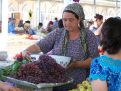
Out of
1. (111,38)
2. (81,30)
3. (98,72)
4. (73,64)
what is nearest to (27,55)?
(73,64)

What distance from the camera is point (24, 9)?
101ft

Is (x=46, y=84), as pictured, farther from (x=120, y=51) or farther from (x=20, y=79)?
(x=120, y=51)

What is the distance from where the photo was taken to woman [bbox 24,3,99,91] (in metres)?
3.17

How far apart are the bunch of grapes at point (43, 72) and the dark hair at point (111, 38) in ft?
2.34

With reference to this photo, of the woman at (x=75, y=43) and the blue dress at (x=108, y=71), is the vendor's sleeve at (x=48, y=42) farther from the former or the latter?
the blue dress at (x=108, y=71)

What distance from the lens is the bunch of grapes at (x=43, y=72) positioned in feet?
8.74

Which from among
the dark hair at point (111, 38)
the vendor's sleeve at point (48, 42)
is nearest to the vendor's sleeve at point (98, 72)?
the dark hair at point (111, 38)

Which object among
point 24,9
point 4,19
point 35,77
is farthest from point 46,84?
point 24,9

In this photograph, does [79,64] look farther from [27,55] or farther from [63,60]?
[27,55]

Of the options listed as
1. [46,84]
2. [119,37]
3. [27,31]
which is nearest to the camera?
[119,37]

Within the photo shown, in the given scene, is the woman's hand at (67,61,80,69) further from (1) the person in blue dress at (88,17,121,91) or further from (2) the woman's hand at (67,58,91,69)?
(1) the person in blue dress at (88,17,121,91)

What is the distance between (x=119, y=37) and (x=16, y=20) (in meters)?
24.0

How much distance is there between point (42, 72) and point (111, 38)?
0.83 m

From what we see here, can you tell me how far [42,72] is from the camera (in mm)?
2723
